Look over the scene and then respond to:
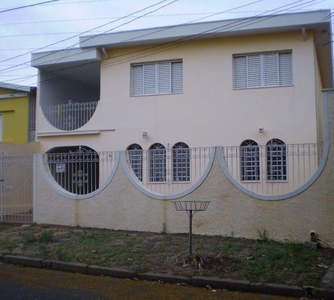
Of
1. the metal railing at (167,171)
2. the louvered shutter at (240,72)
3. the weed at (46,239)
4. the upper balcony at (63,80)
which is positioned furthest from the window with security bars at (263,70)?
the weed at (46,239)

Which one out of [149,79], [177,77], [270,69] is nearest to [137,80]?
[149,79]

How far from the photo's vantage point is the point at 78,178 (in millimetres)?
12961

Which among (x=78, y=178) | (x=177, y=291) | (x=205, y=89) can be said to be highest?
(x=205, y=89)

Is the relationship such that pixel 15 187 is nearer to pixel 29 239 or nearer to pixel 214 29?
pixel 29 239

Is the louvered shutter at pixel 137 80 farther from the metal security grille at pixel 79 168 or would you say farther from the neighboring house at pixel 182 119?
the metal security grille at pixel 79 168

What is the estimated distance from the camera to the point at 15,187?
14711 millimetres

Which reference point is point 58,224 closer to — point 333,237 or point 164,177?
point 164,177

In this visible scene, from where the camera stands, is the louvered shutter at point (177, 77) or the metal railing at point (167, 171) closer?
the metal railing at point (167, 171)

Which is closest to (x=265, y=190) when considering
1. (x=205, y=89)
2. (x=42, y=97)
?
(x=205, y=89)

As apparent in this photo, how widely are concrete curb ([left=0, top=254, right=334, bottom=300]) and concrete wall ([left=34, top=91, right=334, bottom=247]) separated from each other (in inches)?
79.9

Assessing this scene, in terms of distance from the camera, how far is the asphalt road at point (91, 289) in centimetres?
711

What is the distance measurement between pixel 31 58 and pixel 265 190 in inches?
389

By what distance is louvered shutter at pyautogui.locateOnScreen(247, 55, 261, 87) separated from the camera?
1523 cm

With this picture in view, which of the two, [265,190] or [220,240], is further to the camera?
[265,190]
